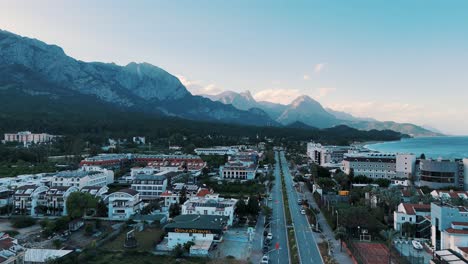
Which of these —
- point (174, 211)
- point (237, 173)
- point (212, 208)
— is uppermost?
point (237, 173)

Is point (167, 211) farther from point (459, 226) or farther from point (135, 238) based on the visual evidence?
point (459, 226)

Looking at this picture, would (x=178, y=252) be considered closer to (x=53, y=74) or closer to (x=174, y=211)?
(x=174, y=211)

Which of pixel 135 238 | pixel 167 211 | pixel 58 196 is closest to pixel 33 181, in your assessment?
pixel 58 196

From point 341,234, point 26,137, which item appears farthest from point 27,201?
point 26,137

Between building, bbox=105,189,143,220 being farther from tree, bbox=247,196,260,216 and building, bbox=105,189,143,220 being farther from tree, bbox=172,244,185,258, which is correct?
tree, bbox=172,244,185,258

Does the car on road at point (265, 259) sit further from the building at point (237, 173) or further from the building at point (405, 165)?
the building at point (405, 165)

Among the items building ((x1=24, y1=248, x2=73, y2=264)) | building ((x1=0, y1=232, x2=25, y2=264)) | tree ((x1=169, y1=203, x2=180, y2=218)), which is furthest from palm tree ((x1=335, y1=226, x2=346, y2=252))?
building ((x1=0, y1=232, x2=25, y2=264))
